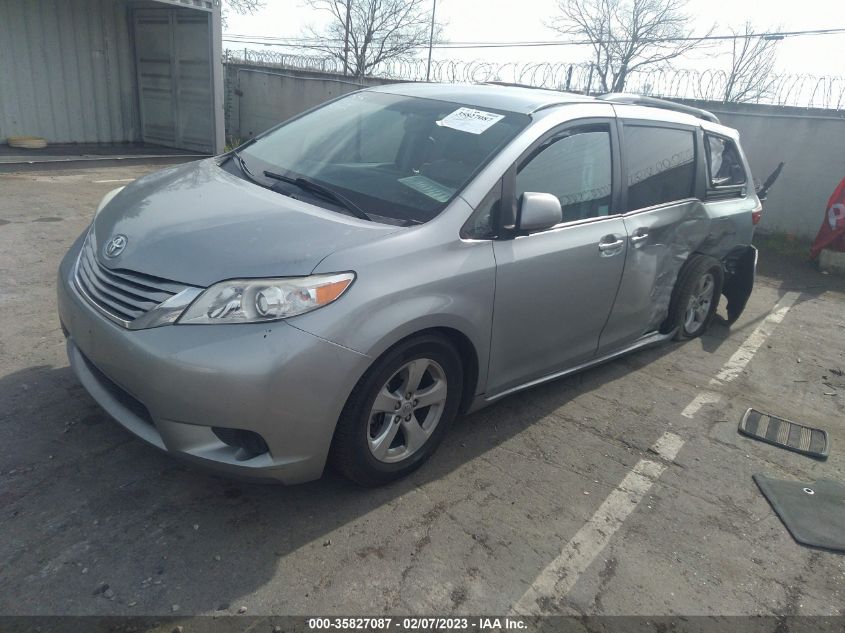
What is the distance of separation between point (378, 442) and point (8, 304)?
10.9 feet

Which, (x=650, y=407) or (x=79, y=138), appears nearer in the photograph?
(x=650, y=407)

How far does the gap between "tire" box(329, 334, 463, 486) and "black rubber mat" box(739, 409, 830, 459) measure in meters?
2.15

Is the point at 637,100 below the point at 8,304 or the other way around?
the other way around

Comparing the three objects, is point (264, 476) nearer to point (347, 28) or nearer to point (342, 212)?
point (342, 212)

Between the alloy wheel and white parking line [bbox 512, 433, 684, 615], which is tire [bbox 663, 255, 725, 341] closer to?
white parking line [bbox 512, 433, 684, 615]

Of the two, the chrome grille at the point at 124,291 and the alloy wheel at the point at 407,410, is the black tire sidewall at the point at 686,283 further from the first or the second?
the chrome grille at the point at 124,291

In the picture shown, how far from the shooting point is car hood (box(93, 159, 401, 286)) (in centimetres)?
256

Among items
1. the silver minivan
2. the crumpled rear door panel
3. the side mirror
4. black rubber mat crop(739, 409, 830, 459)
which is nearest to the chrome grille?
the silver minivan

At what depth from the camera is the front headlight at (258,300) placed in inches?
96.2

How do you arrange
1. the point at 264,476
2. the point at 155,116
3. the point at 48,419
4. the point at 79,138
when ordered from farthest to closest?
the point at 155,116, the point at 79,138, the point at 48,419, the point at 264,476

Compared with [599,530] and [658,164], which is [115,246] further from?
[658,164]

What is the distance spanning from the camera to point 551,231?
343cm

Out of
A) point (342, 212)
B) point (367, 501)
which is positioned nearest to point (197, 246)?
point (342, 212)

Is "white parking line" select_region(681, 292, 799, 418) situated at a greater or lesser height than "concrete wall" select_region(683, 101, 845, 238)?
lesser
